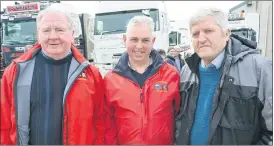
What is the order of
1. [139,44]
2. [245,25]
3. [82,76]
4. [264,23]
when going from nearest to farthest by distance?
[82,76], [139,44], [245,25], [264,23]

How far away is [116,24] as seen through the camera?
10.2 m

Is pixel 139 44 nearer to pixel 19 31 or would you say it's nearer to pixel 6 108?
Result: pixel 6 108

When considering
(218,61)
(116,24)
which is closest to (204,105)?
(218,61)

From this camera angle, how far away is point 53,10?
2.55 m

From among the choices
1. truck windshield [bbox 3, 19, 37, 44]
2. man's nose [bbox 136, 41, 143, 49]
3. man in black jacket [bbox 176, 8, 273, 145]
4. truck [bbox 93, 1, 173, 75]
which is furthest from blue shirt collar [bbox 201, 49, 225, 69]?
truck windshield [bbox 3, 19, 37, 44]

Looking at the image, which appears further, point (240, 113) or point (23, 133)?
point (23, 133)

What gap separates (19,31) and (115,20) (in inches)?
168

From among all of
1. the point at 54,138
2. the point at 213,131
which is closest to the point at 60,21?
the point at 54,138

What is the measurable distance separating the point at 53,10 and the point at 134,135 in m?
1.25

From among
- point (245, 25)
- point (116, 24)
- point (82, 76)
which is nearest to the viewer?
point (82, 76)

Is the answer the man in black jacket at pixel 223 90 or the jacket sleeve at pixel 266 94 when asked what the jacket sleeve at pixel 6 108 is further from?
the jacket sleeve at pixel 266 94

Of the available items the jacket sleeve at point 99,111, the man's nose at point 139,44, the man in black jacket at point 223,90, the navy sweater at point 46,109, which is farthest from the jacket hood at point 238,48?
the navy sweater at point 46,109

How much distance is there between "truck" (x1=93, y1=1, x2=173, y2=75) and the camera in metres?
10.0

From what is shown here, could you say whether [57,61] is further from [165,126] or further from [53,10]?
[165,126]
